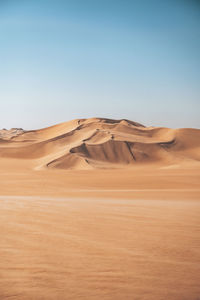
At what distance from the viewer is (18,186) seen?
17141 millimetres

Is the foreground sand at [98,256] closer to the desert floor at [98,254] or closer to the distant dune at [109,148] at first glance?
the desert floor at [98,254]

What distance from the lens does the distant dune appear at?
3838 cm

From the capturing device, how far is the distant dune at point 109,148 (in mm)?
38375

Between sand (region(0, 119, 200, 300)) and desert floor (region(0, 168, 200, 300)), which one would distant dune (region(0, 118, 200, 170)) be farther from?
desert floor (region(0, 168, 200, 300))

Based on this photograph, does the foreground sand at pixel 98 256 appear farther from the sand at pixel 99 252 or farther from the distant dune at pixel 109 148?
the distant dune at pixel 109 148

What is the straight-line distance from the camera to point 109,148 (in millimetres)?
43375

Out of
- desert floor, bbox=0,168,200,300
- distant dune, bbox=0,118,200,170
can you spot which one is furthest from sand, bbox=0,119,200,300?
distant dune, bbox=0,118,200,170

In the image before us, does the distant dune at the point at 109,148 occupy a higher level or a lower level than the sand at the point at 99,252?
lower

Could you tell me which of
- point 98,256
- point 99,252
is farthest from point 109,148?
point 98,256

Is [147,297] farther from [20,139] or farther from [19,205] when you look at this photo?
[20,139]

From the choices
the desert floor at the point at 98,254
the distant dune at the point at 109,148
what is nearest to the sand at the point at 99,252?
the desert floor at the point at 98,254

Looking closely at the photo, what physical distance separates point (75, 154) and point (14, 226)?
109ft

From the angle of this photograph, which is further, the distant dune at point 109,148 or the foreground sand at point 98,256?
the distant dune at point 109,148

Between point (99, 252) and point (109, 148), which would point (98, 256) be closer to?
point (99, 252)
